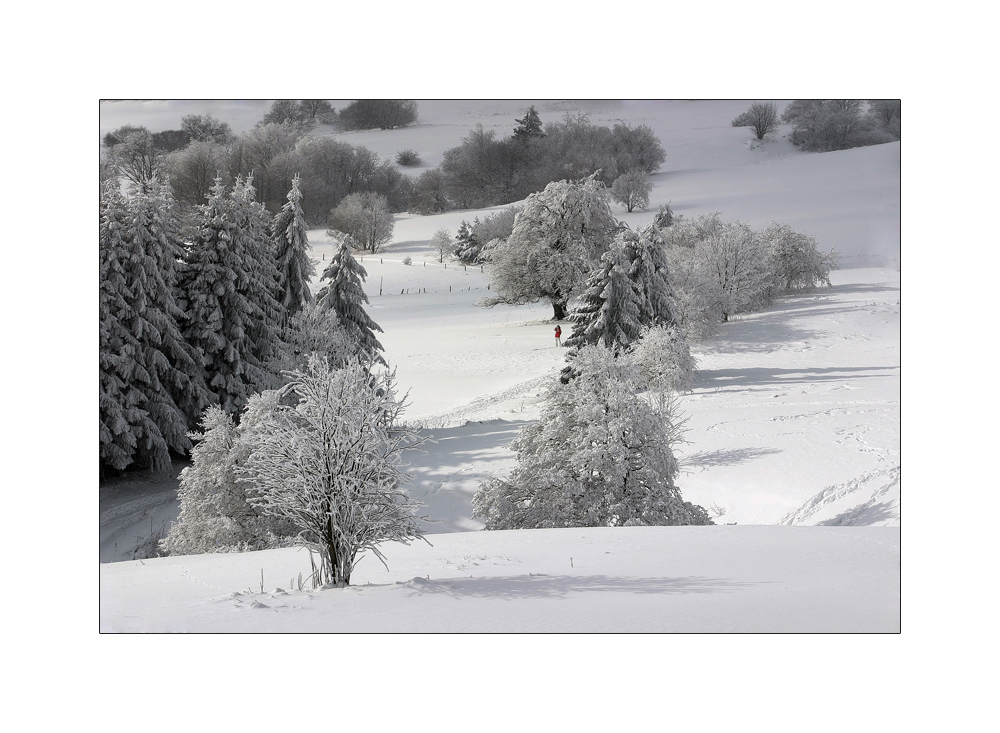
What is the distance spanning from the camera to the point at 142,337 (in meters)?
15.3

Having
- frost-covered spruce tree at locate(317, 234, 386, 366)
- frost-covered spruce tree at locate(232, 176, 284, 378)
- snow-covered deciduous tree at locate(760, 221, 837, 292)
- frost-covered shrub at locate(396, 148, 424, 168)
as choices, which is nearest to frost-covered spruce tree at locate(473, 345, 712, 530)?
frost-covered shrub at locate(396, 148, 424, 168)

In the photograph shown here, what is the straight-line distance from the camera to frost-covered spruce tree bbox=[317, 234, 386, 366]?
18.6 meters

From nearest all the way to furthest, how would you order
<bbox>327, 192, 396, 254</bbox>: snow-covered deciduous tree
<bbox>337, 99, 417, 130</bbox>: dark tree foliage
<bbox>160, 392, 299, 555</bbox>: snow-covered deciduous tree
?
<bbox>337, 99, 417, 130</bbox>: dark tree foliage, <bbox>160, 392, 299, 555</bbox>: snow-covered deciduous tree, <bbox>327, 192, 396, 254</bbox>: snow-covered deciduous tree

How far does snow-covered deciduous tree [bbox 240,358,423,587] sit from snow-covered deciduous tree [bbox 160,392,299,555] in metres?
4.96

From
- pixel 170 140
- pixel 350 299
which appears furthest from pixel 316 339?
pixel 170 140

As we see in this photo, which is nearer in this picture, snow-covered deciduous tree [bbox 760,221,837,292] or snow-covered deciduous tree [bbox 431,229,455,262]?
snow-covered deciduous tree [bbox 431,229,455,262]

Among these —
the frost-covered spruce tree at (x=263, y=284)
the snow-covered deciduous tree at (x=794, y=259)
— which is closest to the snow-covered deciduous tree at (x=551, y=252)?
the snow-covered deciduous tree at (x=794, y=259)

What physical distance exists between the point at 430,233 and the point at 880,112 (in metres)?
8.39

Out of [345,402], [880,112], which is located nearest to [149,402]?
[345,402]

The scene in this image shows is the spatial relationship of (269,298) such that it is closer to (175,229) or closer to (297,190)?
(175,229)

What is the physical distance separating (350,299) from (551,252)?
5768 millimetres

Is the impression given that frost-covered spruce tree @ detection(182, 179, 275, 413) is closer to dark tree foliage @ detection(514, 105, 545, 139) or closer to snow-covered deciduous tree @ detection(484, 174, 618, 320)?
snow-covered deciduous tree @ detection(484, 174, 618, 320)

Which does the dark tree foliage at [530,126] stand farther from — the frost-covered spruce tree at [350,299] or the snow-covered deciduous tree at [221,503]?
the frost-covered spruce tree at [350,299]

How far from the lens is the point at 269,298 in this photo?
1817cm
